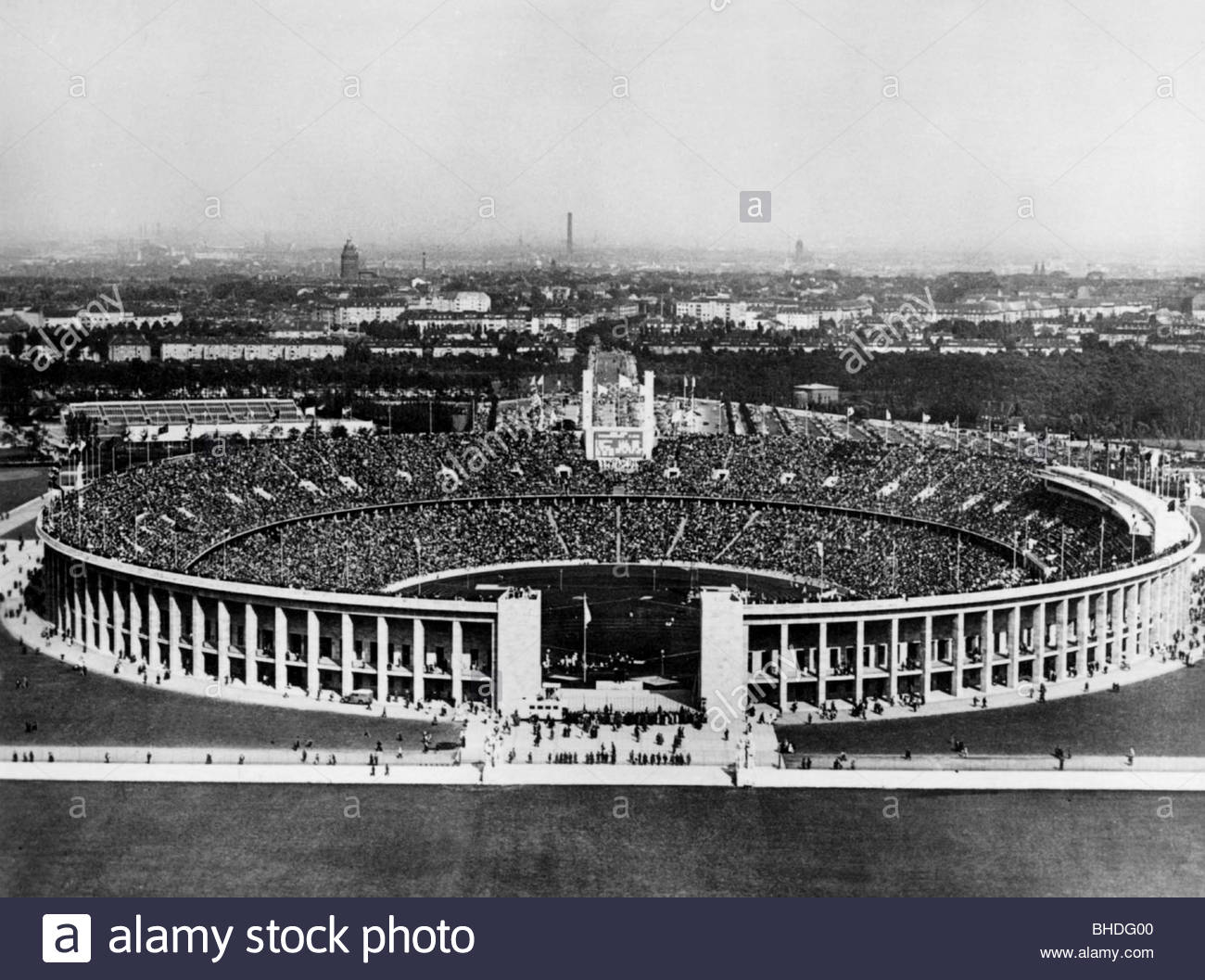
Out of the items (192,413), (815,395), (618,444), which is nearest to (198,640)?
(618,444)

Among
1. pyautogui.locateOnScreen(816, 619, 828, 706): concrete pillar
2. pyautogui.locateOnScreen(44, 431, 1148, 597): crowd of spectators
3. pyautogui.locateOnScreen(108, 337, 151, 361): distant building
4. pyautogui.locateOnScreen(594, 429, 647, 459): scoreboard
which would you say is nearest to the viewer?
pyautogui.locateOnScreen(816, 619, 828, 706): concrete pillar

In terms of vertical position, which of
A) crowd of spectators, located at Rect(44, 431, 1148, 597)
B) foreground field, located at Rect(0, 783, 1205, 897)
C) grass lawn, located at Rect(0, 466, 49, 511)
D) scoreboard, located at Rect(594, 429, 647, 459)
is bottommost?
grass lawn, located at Rect(0, 466, 49, 511)

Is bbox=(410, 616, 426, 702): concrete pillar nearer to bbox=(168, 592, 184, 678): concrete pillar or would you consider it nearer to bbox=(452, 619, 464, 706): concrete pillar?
bbox=(452, 619, 464, 706): concrete pillar

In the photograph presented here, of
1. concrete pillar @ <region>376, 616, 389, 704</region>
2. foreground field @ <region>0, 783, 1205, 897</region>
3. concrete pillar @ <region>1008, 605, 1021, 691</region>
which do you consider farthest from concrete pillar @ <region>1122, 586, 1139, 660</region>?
concrete pillar @ <region>376, 616, 389, 704</region>

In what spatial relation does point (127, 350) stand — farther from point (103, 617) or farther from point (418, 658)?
point (418, 658)

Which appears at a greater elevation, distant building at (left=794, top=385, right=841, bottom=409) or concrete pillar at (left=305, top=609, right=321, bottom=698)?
distant building at (left=794, top=385, right=841, bottom=409)

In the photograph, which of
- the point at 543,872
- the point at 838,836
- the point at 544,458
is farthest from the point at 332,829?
the point at 544,458

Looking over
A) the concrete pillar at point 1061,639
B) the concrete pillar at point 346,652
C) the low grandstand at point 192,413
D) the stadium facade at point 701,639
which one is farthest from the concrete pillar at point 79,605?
the low grandstand at point 192,413

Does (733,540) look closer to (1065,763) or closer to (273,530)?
(273,530)
